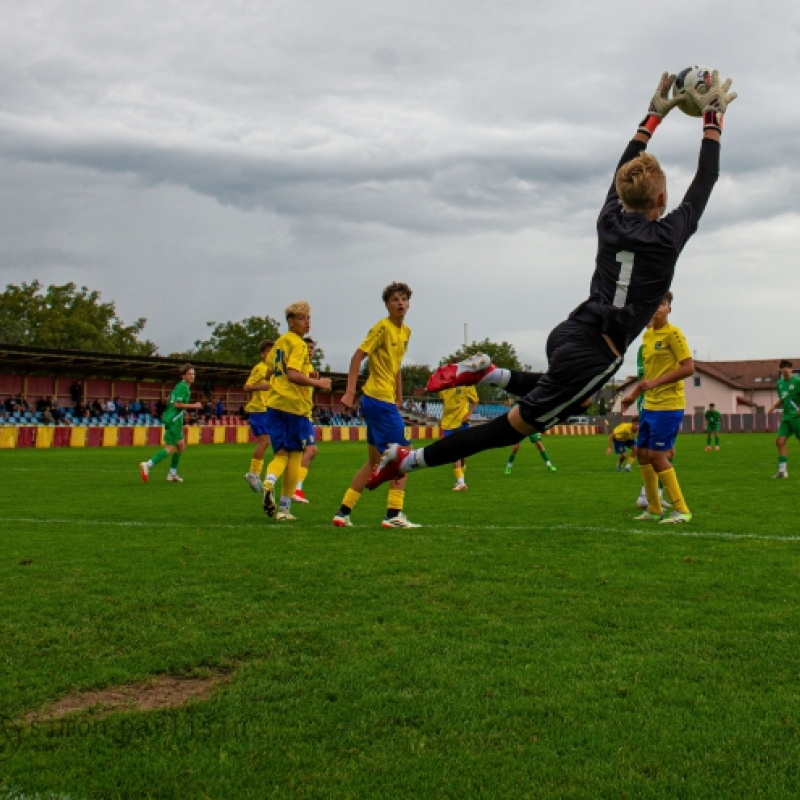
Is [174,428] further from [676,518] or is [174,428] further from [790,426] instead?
[790,426]

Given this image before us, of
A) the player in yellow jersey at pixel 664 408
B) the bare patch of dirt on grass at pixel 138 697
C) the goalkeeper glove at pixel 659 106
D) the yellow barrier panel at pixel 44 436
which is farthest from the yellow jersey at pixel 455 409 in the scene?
the yellow barrier panel at pixel 44 436

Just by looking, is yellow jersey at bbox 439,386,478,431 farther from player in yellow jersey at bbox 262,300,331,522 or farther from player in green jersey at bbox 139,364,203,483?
player in yellow jersey at bbox 262,300,331,522

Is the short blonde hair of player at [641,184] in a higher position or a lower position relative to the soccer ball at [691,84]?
lower

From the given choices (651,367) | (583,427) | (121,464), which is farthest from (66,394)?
(651,367)

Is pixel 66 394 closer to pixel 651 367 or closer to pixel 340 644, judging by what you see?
pixel 651 367

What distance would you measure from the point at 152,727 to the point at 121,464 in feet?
68.2

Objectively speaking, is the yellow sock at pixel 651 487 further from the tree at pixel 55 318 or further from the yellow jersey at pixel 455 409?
the tree at pixel 55 318

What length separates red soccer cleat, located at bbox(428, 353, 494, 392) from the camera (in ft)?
17.7

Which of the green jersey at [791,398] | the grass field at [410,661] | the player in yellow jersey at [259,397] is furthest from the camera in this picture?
the green jersey at [791,398]

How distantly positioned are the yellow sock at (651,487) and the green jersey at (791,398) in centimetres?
861

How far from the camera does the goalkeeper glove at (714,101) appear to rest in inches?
197

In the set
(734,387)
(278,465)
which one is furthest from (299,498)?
(734,387)

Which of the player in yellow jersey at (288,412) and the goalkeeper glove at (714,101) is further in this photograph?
the player in yellow jersey at (288,412)

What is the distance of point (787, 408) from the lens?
56.5 feet
